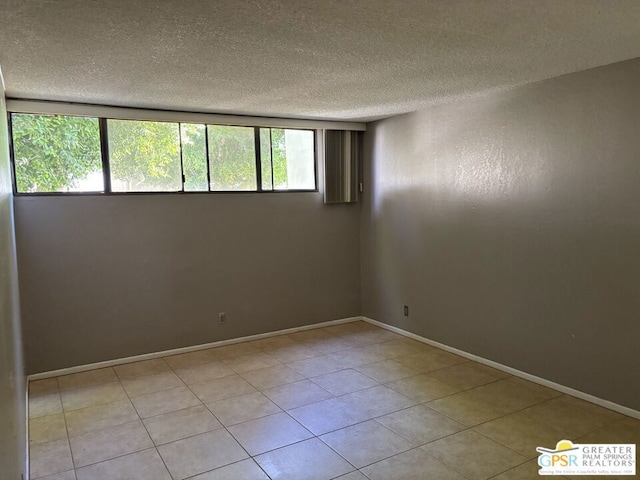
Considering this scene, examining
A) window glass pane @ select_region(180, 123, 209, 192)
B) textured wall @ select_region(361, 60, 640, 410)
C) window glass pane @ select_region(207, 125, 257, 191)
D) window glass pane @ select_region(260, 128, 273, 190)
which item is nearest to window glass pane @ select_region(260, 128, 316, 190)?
window glass pane @ select_region(260, 128, 273, 190)

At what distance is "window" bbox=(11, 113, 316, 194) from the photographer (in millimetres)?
3861

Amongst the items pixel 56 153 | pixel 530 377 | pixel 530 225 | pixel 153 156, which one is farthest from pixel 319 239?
pixel 56 153

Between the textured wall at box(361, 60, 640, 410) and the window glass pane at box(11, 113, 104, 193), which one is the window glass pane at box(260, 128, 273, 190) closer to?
the textured wall at box(361, 60, 640, 410)

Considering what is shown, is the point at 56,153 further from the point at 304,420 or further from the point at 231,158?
the point at 304,420

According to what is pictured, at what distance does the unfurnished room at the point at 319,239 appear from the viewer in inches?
96.3

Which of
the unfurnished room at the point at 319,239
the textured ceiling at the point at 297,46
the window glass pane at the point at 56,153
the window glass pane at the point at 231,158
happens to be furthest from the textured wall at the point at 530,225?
the window glass pane at the point at 56,153

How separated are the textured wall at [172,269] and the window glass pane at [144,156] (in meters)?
0.15

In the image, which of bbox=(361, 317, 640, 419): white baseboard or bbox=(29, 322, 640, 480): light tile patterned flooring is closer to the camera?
bbox=(29, 322, 640, 480): light tile patterned flooring

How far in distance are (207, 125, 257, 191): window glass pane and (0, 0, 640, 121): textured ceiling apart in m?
0.87

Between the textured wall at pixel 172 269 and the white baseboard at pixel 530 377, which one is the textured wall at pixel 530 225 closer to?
the white baseboard at pixel 530 377

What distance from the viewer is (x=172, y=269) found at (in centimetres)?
450

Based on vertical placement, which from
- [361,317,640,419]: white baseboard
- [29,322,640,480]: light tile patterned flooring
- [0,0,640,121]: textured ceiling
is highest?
[0,0,640,121]: textured ceiling

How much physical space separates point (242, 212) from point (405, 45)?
2.76 meters

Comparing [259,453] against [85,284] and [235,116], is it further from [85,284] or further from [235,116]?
[235,116]
